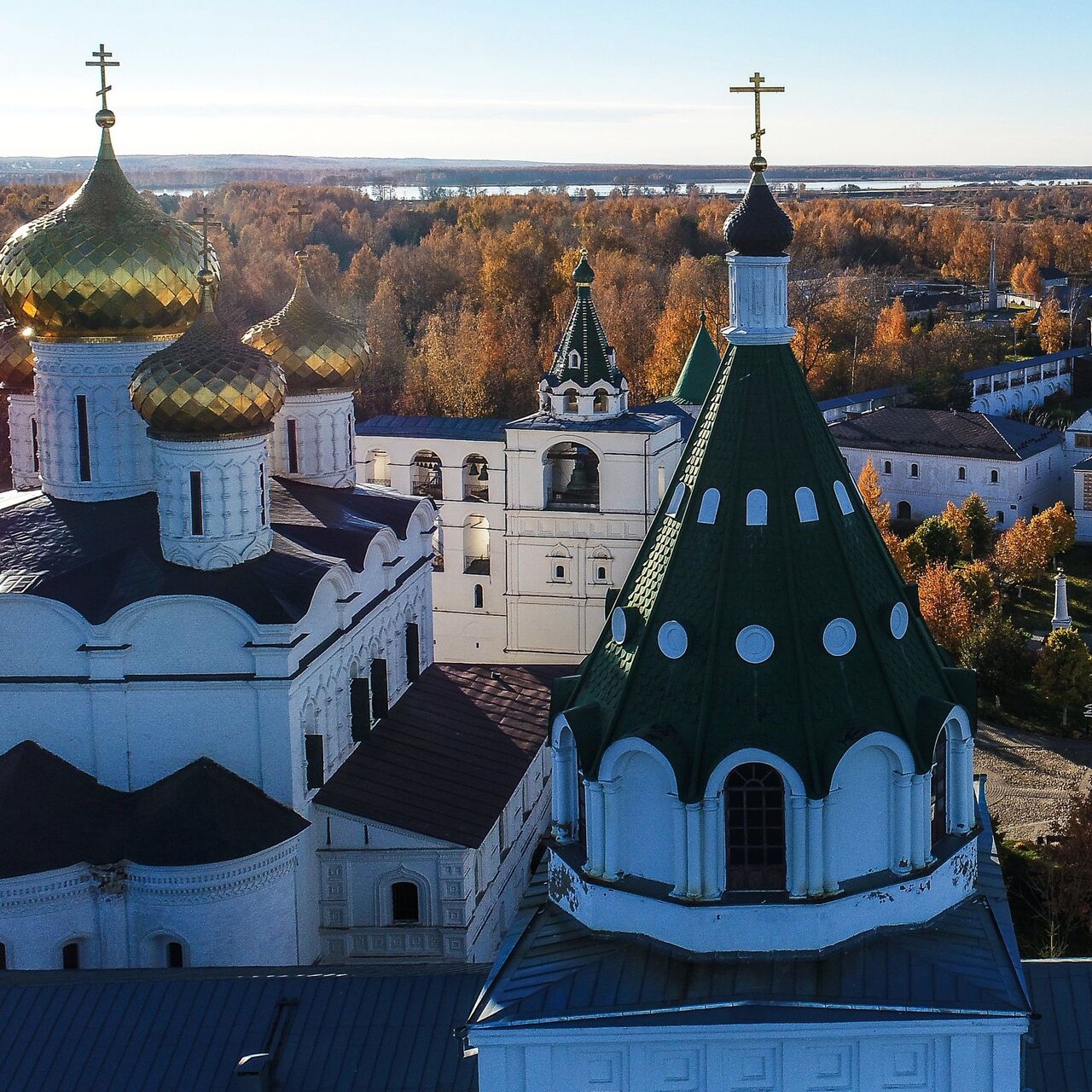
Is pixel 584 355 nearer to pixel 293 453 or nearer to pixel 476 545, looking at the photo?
pixel 476 545

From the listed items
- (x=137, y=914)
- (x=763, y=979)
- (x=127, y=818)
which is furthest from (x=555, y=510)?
(x=763, y=979)

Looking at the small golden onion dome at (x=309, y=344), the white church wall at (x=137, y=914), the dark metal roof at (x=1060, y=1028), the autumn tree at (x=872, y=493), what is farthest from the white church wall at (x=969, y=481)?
the dark metal roof at (x=1060, y=1028)

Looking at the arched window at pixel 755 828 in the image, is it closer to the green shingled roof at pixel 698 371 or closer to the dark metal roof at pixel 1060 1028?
the dark metal roof at pixel 1060 1028

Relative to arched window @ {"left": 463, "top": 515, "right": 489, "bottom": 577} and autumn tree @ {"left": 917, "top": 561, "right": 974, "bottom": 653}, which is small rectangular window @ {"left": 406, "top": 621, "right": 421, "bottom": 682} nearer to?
arched window @ {"left": 463, "top": 515, "right": 489, "bottom": 577}

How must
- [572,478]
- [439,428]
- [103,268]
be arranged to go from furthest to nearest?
1. [572,478]
2. [439,428]
3. [103,268]

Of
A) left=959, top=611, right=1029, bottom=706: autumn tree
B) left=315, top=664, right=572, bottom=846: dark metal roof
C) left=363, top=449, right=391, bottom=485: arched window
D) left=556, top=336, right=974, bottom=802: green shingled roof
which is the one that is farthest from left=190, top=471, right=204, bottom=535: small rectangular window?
left=959, top=611, right=1029, bottom=706: autumn tree

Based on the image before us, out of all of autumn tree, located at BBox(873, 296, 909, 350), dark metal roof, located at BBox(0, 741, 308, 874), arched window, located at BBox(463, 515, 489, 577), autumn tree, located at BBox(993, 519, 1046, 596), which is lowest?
autumn tree, located at BBox(993, 519, 1046, 596)

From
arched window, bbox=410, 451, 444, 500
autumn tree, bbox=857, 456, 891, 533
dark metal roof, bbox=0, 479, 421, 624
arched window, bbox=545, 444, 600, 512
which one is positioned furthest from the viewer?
autumn tree, bbox=857, 456, 891, 533
